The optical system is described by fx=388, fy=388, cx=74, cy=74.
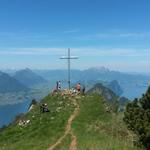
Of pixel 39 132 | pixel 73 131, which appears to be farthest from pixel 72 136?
pixel 39 132

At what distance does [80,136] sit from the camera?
41625mm

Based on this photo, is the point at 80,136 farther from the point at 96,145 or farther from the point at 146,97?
the point at 146,97

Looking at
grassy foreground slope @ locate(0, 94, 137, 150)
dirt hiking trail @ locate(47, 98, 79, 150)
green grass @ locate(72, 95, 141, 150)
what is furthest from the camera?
grassy foreground slope @ locate(0, 94, 137, 150)

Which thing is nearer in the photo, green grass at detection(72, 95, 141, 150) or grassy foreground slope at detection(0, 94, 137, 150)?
green grass at detection(72, 95, 141, 150)

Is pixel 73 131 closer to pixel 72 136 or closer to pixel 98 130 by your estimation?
pixel 72 136

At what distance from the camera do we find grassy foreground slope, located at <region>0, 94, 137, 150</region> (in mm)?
38531

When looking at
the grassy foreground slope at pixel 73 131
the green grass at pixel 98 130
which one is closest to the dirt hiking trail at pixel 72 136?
the grassy foreground slope at pixel 73 131

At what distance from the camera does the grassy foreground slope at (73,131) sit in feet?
126

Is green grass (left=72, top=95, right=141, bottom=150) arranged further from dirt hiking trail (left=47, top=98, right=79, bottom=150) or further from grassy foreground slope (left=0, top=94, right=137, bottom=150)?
dirt hiking trail (left=47, top=98, right=79, bottom=150)

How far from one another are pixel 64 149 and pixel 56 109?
20422 mm

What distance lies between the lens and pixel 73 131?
4394cm

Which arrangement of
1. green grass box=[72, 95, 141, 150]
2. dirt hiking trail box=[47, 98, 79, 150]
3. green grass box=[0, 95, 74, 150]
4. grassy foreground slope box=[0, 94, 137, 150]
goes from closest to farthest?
green grass box=[72, 95, 141, 150] < dirt hiking trail box=[47, 98, 79, 150] < grassy foreground slope box=[0, 94, 137, 150] < green grass box=[0, 95, 74, 150]

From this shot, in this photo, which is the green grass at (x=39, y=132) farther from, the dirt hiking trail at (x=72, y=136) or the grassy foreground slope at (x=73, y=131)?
the dirt hiking trail at (x=72, y=136)

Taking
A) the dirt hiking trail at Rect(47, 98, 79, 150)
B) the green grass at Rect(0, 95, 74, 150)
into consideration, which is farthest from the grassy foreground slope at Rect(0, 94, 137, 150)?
the dirt hiking trail at Rect(47, 98, 79, 150)
